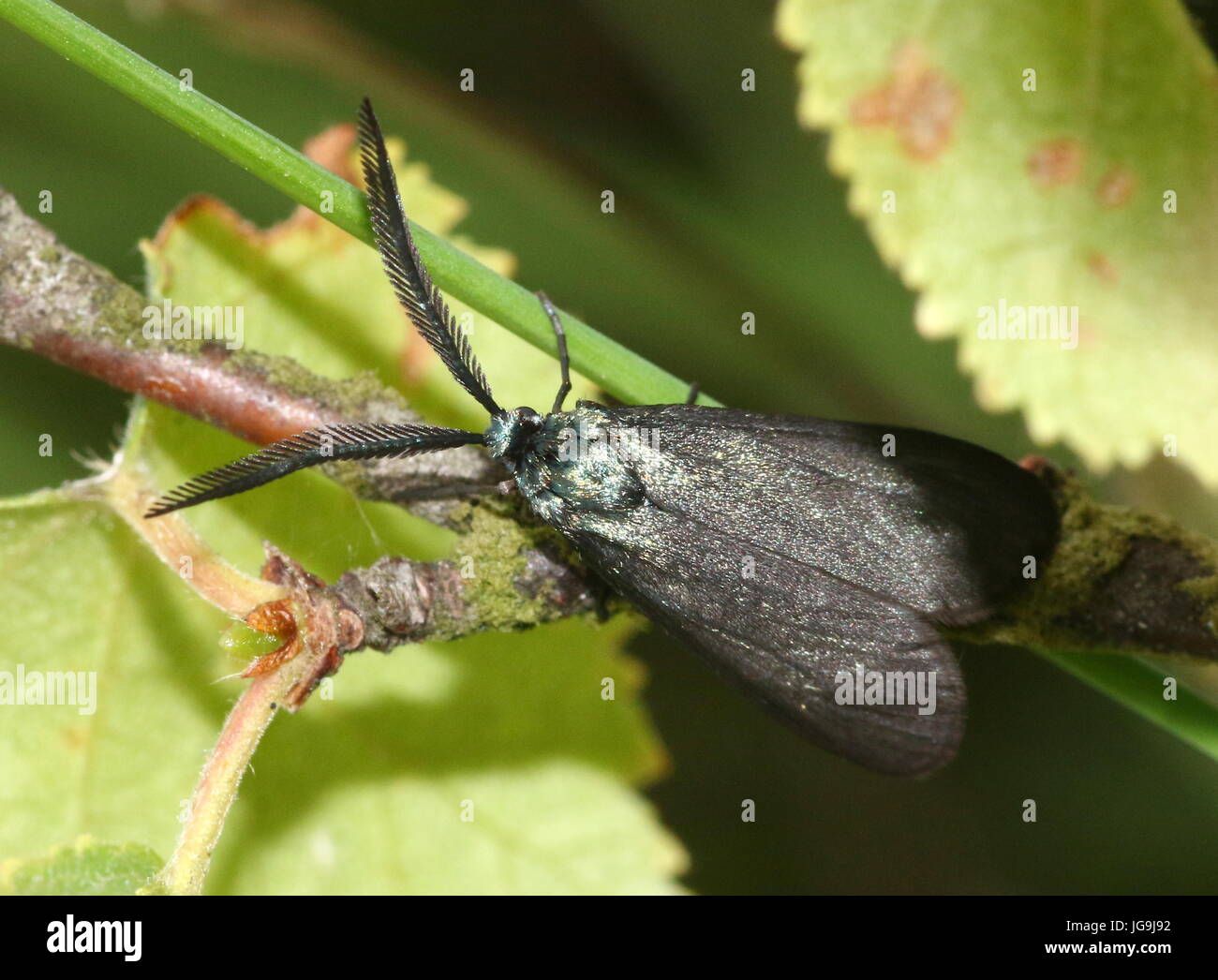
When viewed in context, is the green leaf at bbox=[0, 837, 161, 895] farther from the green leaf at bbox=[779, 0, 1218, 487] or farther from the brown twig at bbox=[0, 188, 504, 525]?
the green leaf at bbox=[779, 0, 1218, 487]

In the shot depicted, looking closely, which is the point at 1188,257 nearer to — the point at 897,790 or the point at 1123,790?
the point at 1123,790

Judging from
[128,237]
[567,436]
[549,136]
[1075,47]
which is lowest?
[567,436]

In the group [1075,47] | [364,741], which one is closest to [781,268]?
[1075,47]

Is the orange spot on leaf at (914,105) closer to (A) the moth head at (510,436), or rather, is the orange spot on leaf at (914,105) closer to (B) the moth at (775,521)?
(B) the moth at (775,521)

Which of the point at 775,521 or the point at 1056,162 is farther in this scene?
the point at 1056,162

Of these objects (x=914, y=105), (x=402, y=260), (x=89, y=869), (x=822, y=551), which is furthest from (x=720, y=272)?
(x=89, y=869)

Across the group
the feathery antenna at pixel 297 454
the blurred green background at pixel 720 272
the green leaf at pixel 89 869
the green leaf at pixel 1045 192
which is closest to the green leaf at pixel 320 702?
the feathery antenna at pixel 297 454

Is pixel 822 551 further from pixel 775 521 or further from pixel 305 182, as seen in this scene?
pixel 305 182

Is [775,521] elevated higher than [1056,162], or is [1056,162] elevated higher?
[1056,162]
